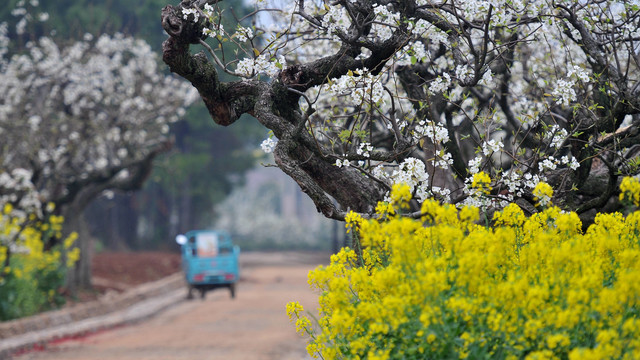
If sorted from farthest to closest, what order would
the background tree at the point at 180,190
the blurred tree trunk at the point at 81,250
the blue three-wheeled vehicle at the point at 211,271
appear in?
the background tree at the point at 180,190, the blue three-wheeled vehicle at the point at 211,271, the blurred tree trunk at the point at 81,250

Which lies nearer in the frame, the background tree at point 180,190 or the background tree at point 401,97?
the background tree at point 401,97

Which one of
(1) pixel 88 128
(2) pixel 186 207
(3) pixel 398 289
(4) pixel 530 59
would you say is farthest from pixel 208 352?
(2) pixel 186 207

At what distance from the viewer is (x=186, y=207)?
1590 inches

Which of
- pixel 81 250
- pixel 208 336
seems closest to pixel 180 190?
pixel 81 250

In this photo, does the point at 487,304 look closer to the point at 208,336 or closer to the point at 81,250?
the point at 208,336

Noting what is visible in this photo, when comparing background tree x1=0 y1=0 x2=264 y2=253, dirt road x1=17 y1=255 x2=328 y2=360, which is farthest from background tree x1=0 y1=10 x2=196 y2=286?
background tree x1=0 y1=0 x2=264 y2=253

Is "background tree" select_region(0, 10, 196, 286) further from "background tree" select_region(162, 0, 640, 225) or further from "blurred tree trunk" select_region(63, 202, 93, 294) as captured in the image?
"background tree" select_region(162, 0, 640, 225)

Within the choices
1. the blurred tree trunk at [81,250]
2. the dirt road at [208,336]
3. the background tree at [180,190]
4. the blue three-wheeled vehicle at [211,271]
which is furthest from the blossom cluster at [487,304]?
the background tree at [180,190]

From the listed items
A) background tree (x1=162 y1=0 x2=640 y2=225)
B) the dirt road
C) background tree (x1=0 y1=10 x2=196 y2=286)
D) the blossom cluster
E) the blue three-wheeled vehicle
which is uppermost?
background tree (x1=0 y1=10 x2=196 y2=286)

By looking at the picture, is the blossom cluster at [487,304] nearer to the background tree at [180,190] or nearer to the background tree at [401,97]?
the background tree at [401,97]

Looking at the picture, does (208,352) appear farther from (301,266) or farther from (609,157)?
(301,266)

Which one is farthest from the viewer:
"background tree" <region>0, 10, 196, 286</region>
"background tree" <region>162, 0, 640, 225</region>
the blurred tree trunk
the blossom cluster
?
the blurred tree trunk

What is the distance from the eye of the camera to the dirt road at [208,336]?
36.8 ft

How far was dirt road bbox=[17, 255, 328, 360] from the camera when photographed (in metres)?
11.2
